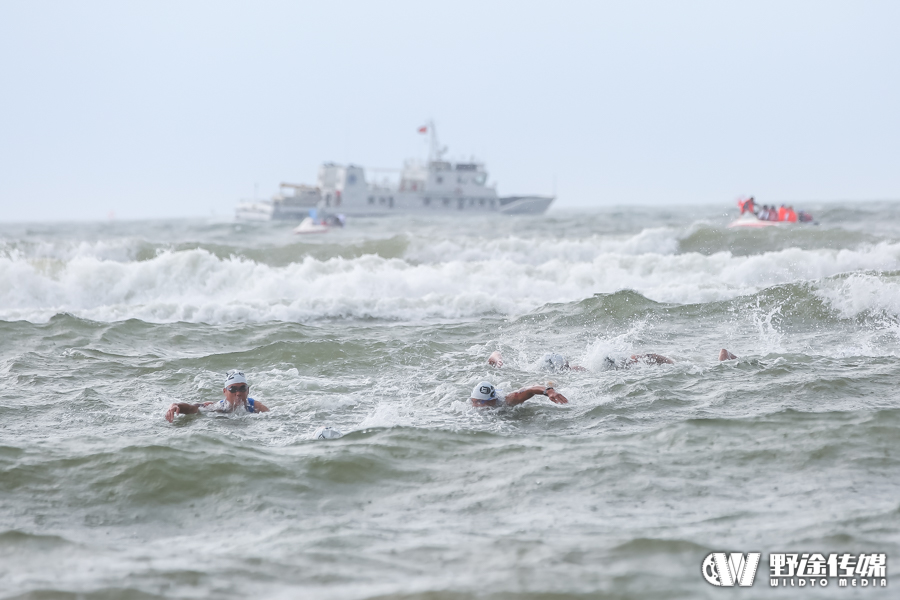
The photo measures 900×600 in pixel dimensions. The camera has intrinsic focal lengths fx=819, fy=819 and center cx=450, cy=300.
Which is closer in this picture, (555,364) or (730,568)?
(730,568)

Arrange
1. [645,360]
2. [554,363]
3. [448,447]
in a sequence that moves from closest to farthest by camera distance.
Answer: [448,447] → [645,360] → [554,363]

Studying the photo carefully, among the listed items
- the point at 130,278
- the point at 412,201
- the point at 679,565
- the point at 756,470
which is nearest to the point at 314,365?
the point at 756,470

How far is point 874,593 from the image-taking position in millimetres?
4887

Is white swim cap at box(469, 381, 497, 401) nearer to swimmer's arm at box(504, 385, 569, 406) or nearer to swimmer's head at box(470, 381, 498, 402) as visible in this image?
swimmer's head at box(470, 381, 498, 402)

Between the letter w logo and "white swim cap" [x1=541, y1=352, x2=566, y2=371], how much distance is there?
19.7 feet

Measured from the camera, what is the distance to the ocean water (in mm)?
5555

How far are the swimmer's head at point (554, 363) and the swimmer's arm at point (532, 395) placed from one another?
1.92 meters

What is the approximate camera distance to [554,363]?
451 inches

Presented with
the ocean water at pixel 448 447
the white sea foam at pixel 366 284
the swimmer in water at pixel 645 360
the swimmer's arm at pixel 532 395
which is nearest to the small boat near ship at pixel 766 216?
the white sea foam at pixel 366 284

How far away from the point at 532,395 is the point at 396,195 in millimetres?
Answer: 56045

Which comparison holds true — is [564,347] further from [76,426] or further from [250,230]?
[250,230]

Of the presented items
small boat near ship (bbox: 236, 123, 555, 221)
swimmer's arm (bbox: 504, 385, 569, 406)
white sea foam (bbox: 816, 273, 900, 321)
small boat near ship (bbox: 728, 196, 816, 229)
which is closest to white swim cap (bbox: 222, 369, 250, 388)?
swimmer's arm (bbox: 504, 385, 569, 406)

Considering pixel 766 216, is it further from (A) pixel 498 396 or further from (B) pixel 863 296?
(A) pixel 498 396

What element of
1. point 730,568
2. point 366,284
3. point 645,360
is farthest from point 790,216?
point 730,568
